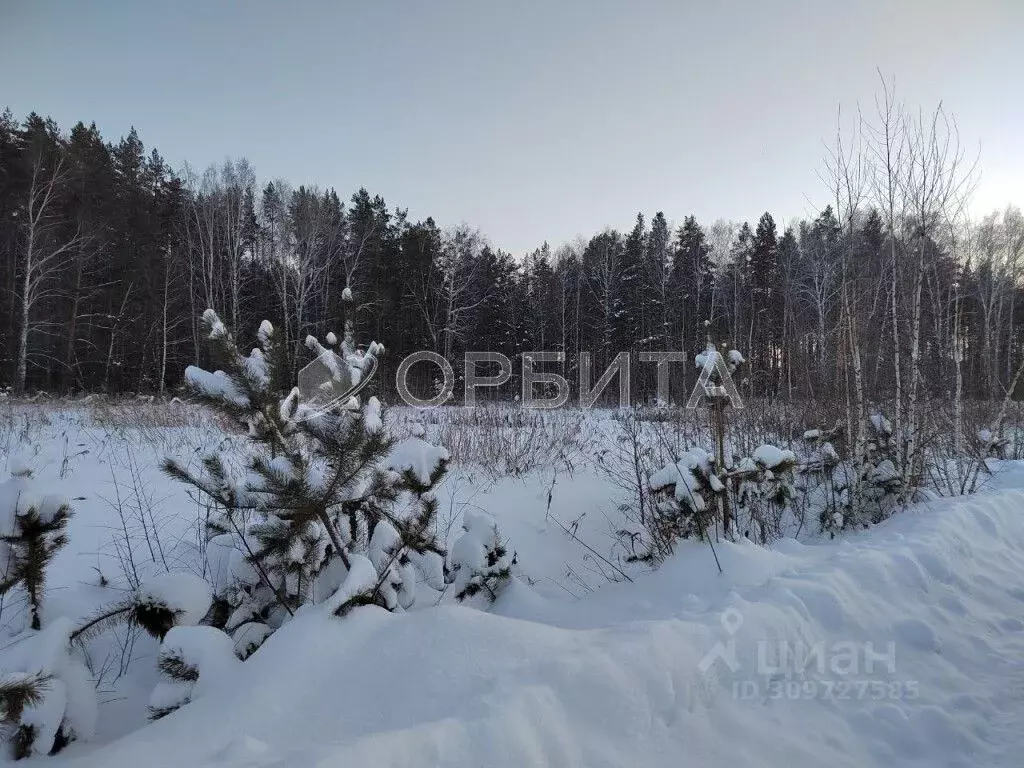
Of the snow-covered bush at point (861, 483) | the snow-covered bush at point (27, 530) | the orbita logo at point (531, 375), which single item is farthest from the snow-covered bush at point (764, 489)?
the orbita logo at point (531, 375)

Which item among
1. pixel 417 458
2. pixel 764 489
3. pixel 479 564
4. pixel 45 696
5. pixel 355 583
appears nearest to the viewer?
pixel 45 696

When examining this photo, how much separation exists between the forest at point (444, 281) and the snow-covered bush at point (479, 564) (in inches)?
174

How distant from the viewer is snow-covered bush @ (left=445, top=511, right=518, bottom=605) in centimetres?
250

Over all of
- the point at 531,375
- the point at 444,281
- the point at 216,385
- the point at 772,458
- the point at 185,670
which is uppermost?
the point at 444,281

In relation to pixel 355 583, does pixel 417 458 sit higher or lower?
higher

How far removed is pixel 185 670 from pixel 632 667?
1.44m

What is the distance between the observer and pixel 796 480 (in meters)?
5.02

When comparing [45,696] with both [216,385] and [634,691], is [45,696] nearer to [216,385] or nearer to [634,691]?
[216,385]

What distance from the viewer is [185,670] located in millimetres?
1408

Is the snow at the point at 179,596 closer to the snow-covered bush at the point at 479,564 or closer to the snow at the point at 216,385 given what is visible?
the snow at the point at 216,385

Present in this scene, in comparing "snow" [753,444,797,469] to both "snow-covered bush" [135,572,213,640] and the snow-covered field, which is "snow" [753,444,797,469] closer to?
the snow-covered field

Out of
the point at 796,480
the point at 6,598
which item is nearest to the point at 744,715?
the point at 6,598

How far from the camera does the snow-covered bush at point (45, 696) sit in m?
1.02

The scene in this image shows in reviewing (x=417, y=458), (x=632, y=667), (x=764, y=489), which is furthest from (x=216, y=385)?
(x=764, y=489)
